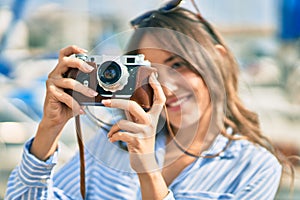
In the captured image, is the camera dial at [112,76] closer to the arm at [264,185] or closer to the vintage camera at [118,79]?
the vintage camera at [118,79]

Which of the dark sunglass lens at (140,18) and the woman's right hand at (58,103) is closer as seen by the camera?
the woman's right hand at (58,103)

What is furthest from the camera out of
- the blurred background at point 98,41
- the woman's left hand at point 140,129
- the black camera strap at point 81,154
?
the blurred background at point 98,41

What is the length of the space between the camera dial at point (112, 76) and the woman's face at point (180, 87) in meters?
0.13

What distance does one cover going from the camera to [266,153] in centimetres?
94

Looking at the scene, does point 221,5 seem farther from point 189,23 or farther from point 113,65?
point 113,65

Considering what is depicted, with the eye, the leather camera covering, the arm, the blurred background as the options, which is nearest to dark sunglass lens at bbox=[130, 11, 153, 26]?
the eye

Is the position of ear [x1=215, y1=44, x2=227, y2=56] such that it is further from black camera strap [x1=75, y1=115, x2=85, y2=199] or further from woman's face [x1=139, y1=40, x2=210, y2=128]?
black camera strap [x1=75, y1=115, x2=85, y2=199]

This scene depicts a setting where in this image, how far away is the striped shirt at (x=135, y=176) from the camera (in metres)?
0.88

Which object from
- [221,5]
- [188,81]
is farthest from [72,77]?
[221,5]

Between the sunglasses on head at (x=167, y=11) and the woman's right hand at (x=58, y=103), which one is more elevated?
the sunglasses on head at (x=167, y=11)

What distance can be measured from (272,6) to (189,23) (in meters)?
1.35

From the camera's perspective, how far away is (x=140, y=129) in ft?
2.39

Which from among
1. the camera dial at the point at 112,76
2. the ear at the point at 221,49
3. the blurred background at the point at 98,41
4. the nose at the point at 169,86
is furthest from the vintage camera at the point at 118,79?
the blurred background at the point at 98,41

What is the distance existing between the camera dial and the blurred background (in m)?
0.82
